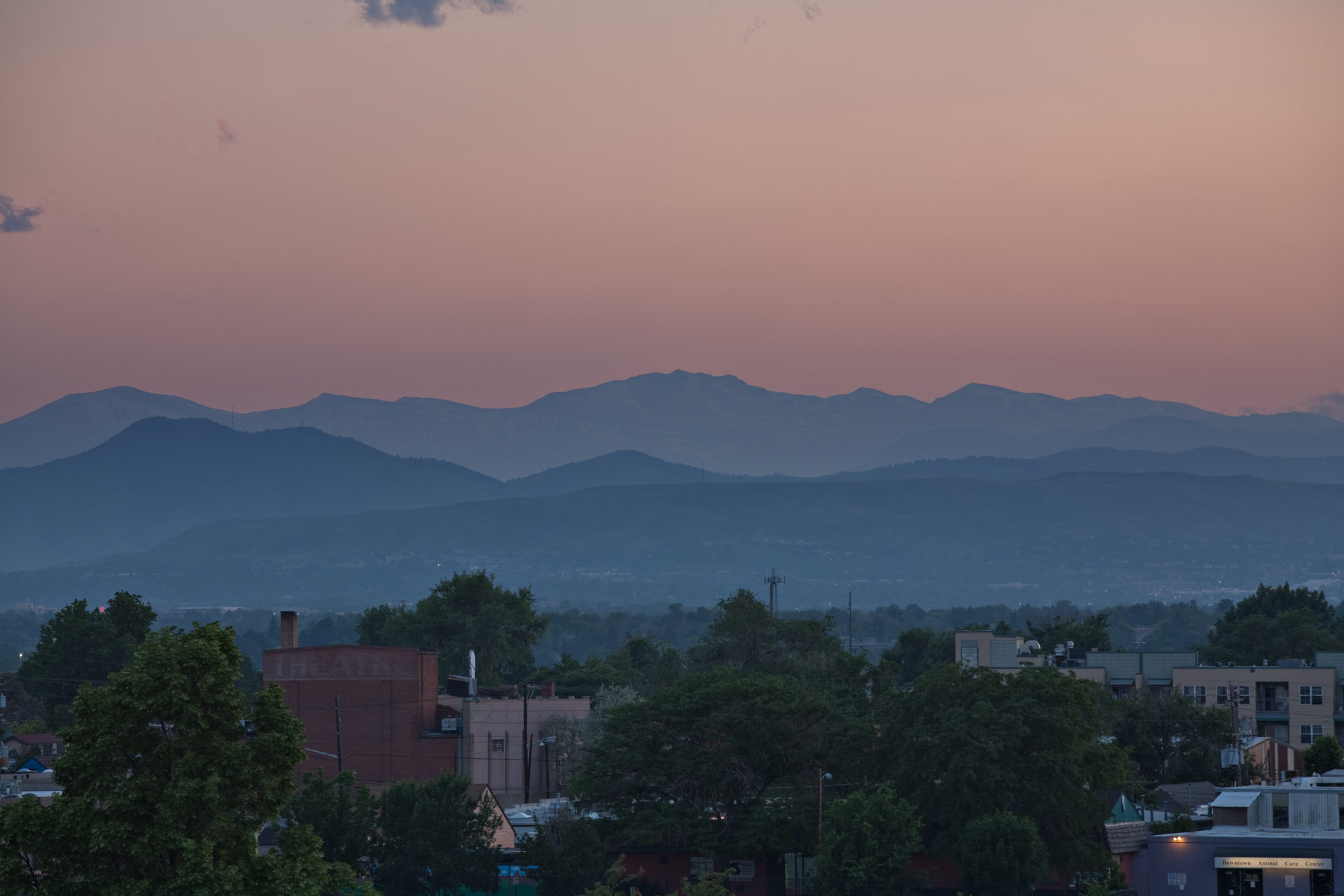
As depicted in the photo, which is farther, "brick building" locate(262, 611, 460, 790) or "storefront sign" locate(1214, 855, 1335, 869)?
"brick building" locate(262, 611, 460, 790)

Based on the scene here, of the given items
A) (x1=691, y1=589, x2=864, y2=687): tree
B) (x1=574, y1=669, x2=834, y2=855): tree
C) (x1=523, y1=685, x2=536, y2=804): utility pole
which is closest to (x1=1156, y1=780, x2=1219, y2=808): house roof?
(x1=574, y1=669, x2=834, y2=855): tree

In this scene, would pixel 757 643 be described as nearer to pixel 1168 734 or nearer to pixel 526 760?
pixel 1168 734

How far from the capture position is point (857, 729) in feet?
216

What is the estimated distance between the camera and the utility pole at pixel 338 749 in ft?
257

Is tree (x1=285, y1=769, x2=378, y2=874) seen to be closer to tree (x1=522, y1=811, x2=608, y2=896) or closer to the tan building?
tree (x1=522, y1=811, x2=608, y2=896)

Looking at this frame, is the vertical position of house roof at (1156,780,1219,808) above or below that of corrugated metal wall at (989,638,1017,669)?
below

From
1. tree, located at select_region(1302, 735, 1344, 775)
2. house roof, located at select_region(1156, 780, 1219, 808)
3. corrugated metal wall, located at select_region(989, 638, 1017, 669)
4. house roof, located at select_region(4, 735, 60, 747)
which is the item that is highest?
corrugated metal wall, located at select_region(989, 638, 1017, 669)

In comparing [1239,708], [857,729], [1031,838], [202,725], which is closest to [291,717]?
[202,725]

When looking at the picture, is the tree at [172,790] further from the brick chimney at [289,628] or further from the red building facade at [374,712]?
the brick chimney at [289,628]

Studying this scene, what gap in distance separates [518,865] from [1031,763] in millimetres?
18944

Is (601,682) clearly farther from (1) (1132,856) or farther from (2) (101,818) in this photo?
(2) (101,818)

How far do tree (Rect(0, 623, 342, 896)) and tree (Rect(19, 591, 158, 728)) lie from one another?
311ft

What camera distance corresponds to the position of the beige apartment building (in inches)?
4230

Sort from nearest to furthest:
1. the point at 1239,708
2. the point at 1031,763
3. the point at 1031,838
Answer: the point at 1031,838 < the point at 1031,763 < the point at 1239,708
